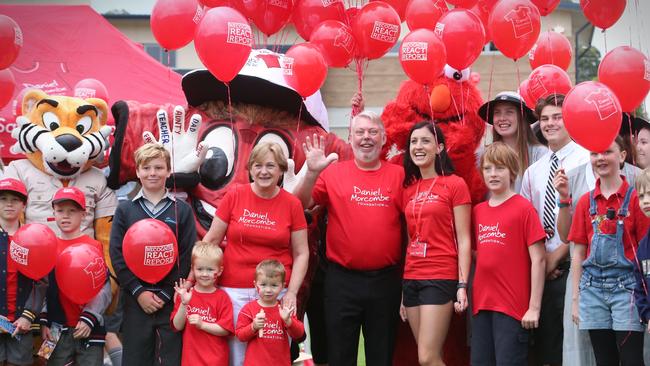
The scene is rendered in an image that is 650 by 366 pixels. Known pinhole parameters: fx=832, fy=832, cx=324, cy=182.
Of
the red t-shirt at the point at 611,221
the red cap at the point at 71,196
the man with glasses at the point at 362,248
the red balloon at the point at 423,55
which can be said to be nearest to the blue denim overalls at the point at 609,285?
the red t-shirt at the point at 611,221

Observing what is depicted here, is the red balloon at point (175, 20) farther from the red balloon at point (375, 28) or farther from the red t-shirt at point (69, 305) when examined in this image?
the red t-shirt at point (69, 305)

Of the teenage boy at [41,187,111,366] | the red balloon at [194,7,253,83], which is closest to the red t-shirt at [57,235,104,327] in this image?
the teenage boy at [41,187,111,366]

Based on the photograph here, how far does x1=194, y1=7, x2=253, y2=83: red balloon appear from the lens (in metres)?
4.80

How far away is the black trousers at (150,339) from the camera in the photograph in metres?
4.72

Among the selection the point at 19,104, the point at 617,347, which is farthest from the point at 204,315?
the point at 19,104

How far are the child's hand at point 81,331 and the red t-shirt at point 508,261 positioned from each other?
2.30 meters

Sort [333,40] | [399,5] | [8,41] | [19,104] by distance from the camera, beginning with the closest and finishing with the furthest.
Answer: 1. [8,41]
2. [333,40]
3. [399,5]
4. [19,104]

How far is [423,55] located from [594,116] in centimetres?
114

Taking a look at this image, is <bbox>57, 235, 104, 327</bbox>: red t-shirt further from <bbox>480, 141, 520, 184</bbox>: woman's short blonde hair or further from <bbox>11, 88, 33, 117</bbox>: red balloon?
<bbox>480, 141, 520, 184</bbox>: woman's short blonde hair

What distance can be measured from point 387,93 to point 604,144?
43.6 feet

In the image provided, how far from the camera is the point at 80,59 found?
10648 millimetres

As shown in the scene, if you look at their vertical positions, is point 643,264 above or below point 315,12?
below

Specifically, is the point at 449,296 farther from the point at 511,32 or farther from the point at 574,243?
the point at 511,32

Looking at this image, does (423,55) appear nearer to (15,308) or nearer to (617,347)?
(617,347)
